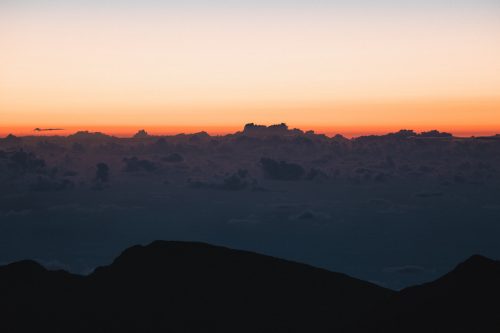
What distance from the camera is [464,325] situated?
82812 mm

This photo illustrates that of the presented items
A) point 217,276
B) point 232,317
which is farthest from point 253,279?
point 232,317

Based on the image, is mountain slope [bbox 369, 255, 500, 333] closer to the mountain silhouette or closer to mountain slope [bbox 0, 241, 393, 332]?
the mountain silhouette

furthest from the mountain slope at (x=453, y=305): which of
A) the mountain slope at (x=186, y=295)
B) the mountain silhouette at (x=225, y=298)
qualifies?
the mountain slope at (x=186, y=295)

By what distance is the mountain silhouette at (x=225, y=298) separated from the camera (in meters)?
90.2

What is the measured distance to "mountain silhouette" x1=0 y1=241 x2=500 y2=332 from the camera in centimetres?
9019

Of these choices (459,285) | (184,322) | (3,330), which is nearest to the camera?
(459,285)

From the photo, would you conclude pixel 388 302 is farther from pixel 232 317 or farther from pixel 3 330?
pixel 3 330

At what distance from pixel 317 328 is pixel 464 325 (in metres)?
32.7

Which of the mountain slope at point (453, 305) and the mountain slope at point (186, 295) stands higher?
the mountain slope at point (453, 305)

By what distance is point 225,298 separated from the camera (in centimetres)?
12700

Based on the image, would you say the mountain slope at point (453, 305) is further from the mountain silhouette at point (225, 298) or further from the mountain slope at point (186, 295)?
the mountain slope at point (186, 295)

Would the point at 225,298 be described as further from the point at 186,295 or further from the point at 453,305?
the point at 453,305

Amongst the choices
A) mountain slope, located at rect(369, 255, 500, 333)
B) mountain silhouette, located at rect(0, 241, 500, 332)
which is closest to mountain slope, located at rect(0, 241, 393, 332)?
mountain silhouette, located at rect(0, 241, 500, 332)

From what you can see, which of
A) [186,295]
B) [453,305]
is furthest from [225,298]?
[453,305]
